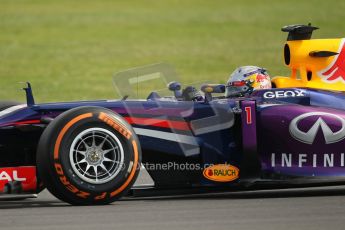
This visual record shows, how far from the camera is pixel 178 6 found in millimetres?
47562

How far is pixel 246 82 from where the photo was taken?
31.5 ft

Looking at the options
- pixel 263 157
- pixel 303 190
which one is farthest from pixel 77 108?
pixel 303 190

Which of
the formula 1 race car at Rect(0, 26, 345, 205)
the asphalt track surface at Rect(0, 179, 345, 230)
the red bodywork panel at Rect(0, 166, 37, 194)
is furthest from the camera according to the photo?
the formula 1 race car at Rect(0, 26, 345, 205)

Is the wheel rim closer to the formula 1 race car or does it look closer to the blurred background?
the formula 1 race car

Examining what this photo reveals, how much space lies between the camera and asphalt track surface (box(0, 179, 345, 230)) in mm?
7238

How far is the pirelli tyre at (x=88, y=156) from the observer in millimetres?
8281

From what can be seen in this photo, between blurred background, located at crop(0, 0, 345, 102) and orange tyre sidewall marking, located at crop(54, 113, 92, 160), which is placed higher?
orange tyre sidewall marking, located at crop(54, 113, 92, 160)

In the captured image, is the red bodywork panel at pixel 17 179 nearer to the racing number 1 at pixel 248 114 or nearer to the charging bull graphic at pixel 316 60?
the racing number 1 at pixel 248 114

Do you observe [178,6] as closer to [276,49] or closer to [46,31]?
[46,31]

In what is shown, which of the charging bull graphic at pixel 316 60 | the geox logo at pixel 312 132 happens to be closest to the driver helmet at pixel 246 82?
the charging bull graphic at pixel 316 60

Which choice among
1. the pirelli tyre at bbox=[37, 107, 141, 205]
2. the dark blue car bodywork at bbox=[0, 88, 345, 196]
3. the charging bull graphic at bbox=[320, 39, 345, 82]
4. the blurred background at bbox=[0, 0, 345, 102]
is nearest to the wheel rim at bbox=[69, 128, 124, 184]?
the pirelli tyre at bbox=[37, 107, 141, 205]

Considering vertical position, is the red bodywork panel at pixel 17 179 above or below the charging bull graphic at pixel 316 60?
below

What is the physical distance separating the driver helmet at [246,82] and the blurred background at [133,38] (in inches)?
411

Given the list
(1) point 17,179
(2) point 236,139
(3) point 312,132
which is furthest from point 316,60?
(1) point 17,179
